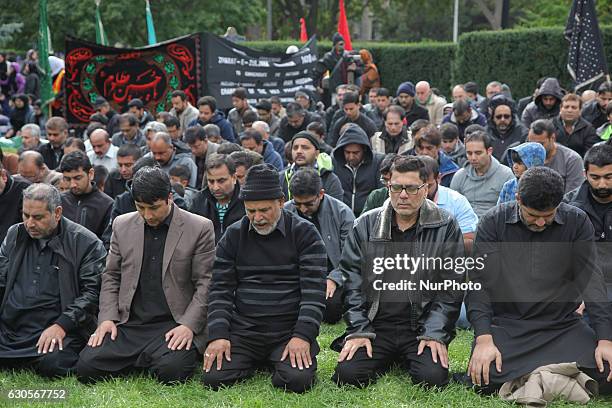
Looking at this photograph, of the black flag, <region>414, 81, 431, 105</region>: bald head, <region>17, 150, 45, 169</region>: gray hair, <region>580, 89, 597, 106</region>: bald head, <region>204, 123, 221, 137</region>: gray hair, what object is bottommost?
<region>204, 123, 221, 137</region>: gray hair

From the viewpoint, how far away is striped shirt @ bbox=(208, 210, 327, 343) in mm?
6570

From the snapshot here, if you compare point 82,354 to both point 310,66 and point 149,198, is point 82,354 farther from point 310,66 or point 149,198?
point 310,66

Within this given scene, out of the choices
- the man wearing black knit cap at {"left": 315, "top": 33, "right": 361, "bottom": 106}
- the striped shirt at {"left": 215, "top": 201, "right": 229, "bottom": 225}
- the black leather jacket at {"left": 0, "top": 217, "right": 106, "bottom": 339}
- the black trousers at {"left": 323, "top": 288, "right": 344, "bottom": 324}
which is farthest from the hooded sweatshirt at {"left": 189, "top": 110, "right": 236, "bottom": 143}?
the black leather jacket at {"left": 0, "top": 217, "right": 106, "bottom": 339}

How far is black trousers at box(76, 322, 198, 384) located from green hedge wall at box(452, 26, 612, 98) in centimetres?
1547

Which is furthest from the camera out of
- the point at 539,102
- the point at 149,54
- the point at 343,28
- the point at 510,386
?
the point at 343,28

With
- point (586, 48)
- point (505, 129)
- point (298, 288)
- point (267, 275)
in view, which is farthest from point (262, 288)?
point (586, 48)

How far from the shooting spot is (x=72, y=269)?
6910mm

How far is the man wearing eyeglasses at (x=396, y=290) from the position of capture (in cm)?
637

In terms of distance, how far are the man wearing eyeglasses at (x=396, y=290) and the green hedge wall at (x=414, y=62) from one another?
1967cm

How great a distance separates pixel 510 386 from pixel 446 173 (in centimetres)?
421

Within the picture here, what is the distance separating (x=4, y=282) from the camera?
23.0 feet

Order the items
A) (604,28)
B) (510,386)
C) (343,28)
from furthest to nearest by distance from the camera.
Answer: (343,28)
(604,28)
(510,386)

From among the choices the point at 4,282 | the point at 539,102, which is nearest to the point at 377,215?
the point at 4,282

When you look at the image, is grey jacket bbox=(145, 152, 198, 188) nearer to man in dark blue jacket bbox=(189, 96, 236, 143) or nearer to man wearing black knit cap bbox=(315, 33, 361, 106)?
man in dark blue jacket bbox=(189, 96, 236, 143)
